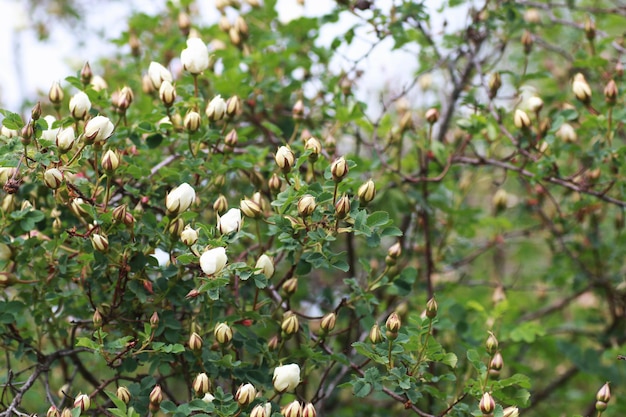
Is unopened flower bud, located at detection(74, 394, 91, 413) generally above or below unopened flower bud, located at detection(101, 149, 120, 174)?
below

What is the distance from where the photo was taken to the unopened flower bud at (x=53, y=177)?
132 centimetres

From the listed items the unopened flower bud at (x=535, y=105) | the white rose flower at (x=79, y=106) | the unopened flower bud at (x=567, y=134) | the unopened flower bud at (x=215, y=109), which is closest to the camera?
the white rose flower at (x=79, y=106)

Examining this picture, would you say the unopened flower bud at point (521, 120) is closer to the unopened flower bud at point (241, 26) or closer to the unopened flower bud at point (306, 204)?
the unopened flower bud at point (306, 204)

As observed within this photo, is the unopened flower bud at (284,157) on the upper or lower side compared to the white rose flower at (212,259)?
upper

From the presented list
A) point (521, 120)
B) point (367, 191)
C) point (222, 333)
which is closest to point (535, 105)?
point (521, 120)

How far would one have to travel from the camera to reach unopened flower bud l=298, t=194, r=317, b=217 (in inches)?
51.7

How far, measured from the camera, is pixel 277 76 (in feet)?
7.66

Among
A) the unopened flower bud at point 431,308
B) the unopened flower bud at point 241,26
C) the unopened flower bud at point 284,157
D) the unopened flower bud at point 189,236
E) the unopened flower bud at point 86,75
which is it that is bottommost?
the unopened flower bud at point 431,308

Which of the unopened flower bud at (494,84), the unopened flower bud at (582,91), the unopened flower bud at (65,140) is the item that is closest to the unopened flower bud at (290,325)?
the unopened flower bud at (65,140)

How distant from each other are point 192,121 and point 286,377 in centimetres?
57

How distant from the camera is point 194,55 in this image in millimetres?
1608

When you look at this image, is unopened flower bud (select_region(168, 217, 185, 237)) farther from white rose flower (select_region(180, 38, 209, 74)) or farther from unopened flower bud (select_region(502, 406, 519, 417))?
unopened flower bud (select_region(502, 406, 519, 417))

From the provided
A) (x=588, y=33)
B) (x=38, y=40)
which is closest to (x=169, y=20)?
(x=38, y=40)

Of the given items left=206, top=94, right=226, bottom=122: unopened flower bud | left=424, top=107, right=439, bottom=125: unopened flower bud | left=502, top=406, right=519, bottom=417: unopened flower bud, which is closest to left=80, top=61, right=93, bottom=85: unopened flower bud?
left=206, top=94, right=226, bottom=122: unopened flower bud
